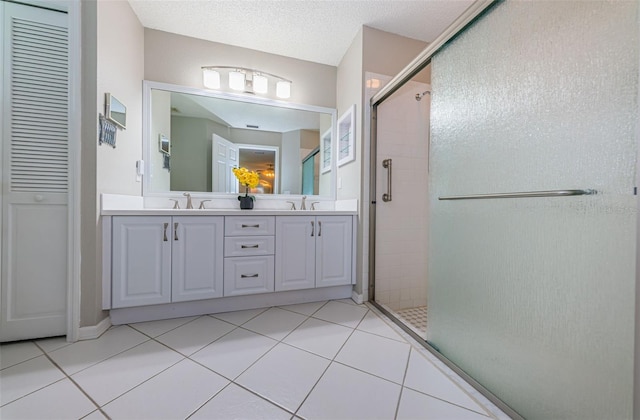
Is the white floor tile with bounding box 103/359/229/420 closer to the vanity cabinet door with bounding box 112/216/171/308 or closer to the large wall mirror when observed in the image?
the vanity cabinet door with bounding box 112/216/171/308

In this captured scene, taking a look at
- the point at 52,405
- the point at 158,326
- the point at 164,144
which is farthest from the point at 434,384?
the point at 164,144

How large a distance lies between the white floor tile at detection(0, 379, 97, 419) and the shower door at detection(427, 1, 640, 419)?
1645mm

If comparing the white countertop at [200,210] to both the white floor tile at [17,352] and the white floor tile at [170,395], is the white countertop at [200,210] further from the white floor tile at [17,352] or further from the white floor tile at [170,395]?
the white floor tile at [170,395]

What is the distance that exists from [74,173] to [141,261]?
64 cm

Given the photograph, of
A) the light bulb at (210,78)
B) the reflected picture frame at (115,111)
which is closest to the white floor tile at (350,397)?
the reflected picture frame at (115,111)

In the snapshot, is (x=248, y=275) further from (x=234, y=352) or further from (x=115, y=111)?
(x=115, y=111)

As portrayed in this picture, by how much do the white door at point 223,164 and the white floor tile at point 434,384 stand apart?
6.53 ft

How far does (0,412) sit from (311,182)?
2.27m

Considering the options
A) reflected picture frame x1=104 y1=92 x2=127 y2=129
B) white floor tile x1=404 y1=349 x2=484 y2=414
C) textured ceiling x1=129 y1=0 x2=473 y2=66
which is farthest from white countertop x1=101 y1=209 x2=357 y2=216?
textured ceiling x1=129 y1=0 x2=473 y2=66

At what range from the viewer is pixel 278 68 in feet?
8.19

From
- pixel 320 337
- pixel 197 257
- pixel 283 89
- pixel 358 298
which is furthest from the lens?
pixel 283 89

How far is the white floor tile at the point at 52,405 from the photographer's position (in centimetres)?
94

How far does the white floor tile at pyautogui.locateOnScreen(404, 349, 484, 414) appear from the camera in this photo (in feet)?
3.42

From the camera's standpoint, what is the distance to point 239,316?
185 cm
